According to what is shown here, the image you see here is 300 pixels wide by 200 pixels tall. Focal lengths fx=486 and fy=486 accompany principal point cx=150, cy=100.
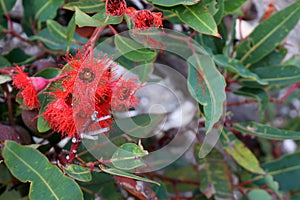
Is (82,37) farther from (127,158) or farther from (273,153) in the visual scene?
(273,153)

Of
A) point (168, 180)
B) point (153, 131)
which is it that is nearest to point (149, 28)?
point (153, 131)

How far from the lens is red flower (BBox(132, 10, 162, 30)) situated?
0.92m

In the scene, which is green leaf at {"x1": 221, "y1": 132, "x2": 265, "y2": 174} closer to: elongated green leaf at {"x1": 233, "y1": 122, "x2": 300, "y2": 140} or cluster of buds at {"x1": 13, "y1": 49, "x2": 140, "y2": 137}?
elongated green leaf at {"x1": 233, "y1": 122, "x2": 300, "y2": 140}

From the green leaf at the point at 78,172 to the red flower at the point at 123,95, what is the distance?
0.13m

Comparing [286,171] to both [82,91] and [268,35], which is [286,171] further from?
[82,91]

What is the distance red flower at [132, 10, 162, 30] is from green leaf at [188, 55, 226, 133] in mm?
170

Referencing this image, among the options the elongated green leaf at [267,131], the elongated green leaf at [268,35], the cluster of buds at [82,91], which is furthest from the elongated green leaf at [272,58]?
the cluster of buds at [82,91]

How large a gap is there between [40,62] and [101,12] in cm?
30

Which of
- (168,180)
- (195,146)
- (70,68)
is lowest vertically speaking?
(168,180)

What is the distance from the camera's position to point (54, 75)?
1.08 m

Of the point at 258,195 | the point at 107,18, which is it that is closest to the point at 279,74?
the point at 258,195

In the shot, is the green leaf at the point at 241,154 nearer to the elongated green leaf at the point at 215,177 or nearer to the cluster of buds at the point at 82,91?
the elongated green leaf at the point at 215,177

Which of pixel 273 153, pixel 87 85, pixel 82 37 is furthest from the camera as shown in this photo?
pixel 273 153

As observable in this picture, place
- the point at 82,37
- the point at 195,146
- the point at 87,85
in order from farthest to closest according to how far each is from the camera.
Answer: the point at 195,146
the point at 82,37
the point at 87,85
